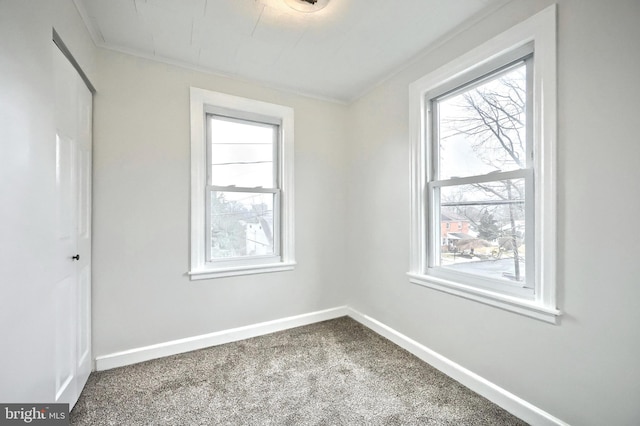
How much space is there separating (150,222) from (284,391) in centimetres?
166

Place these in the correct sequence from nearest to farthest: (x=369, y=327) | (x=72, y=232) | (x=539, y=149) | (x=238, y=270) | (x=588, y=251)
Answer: (x=588, y=251), (x=539, y=149), (x=72, y=232), (x=238, y=270), (x=369, y=327)

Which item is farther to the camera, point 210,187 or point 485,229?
point 210,187

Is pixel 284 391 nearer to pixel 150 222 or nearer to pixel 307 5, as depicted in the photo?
pixel 150 222

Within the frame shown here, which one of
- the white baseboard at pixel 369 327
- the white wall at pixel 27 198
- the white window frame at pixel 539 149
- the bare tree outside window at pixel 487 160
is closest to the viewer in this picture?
the white wall at pixel 27 198

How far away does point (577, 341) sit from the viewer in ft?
4.58

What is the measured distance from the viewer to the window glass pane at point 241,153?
2594 mm

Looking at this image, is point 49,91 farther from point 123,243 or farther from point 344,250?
point 344,250

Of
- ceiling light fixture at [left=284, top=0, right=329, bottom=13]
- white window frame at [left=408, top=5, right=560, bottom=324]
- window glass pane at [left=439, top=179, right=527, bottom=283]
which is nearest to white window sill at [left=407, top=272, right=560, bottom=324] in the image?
white window frame at [left=408, top=5, right=560, bottom=324]

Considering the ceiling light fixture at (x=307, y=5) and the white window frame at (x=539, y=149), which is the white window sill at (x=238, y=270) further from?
the ceiling light fixture at (x=307, y=5)

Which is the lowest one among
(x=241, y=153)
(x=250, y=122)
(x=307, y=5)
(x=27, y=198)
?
(x=27, y=198)

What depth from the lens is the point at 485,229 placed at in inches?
74.7

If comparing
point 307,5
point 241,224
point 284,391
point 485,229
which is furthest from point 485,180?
point 241,224

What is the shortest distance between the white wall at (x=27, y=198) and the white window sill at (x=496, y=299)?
7.71 ft

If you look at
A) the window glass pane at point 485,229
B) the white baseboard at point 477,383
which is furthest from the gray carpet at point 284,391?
the window glass pane at point 485,229
